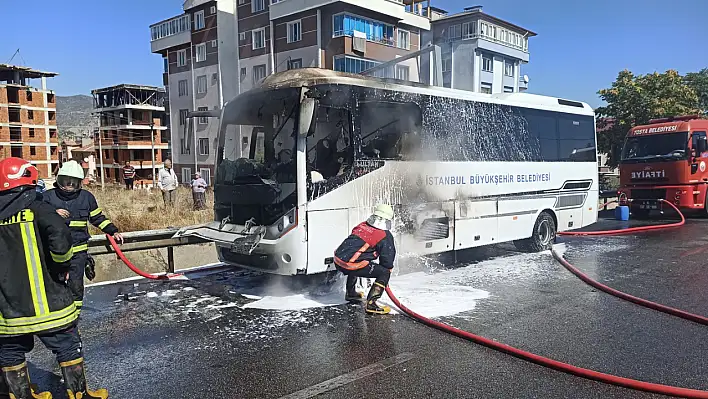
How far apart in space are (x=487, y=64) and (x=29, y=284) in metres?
45.1

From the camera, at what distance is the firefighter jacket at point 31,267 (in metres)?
3.53

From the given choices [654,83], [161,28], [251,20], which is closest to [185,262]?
[654,83]

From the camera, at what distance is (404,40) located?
3894cm

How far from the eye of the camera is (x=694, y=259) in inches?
372

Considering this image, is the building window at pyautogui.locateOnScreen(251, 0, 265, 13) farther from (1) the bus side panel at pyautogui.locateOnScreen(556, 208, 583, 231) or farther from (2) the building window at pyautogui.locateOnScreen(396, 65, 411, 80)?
(1) the bus side panel at pyautogui.locateOnScreen(556, 208, 583, 231)

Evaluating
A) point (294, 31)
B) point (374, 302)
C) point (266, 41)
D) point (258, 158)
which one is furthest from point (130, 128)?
point (374, 302)

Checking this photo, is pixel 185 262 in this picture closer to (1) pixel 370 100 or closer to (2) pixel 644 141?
(1) pixel 370 100

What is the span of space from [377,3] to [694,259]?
2970 centimetres

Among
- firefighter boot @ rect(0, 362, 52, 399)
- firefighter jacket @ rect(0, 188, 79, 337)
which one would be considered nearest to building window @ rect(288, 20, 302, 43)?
firefighter jacket @ rect(0, 188, 79, 337)

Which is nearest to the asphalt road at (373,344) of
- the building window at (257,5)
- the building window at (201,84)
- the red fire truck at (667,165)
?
the red fire truck at (667,165)

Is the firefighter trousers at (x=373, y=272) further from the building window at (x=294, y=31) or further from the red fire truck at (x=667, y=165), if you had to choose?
the building window at (x=294, y=31)

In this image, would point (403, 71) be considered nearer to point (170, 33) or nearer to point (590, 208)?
point (170, 33)

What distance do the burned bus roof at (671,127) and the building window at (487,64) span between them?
2986cm

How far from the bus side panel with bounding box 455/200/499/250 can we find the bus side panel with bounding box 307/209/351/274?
2.35 metres
